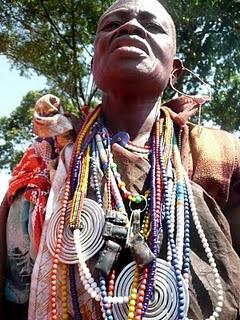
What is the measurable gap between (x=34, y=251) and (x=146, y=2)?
79cm

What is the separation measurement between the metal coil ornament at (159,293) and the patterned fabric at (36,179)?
312 mm

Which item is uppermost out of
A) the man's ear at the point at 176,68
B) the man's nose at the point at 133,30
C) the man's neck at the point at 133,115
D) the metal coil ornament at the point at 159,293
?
the man's nose at the point at 133,30

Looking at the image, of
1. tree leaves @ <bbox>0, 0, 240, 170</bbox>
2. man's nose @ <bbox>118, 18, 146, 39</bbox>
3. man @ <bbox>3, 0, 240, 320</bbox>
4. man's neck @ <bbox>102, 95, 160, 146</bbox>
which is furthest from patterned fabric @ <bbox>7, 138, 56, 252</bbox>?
tree leaves @ <bbox>0, 0, 240, 170</bbox>

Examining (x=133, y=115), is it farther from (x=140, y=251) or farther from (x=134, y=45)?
(x=140, y=251)

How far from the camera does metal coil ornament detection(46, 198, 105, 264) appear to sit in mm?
1550

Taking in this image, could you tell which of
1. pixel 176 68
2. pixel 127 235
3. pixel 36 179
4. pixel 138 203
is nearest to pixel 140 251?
pixel 127 235

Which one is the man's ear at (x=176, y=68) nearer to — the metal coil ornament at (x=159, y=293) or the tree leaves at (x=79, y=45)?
the metal coil ornament at (x=159, y=293)

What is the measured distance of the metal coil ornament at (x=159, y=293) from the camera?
4.86ft

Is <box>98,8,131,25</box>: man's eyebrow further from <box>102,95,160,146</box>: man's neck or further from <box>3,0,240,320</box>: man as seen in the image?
<box>102,95,160,146</box>: man's neck

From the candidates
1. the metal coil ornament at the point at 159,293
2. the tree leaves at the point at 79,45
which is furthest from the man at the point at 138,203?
the tree leaves at the point at 79,45

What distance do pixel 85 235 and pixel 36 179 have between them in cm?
35

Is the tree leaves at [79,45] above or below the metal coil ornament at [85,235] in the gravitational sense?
above

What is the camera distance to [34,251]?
1.74 meters

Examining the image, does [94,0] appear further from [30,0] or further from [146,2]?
[146,2]
